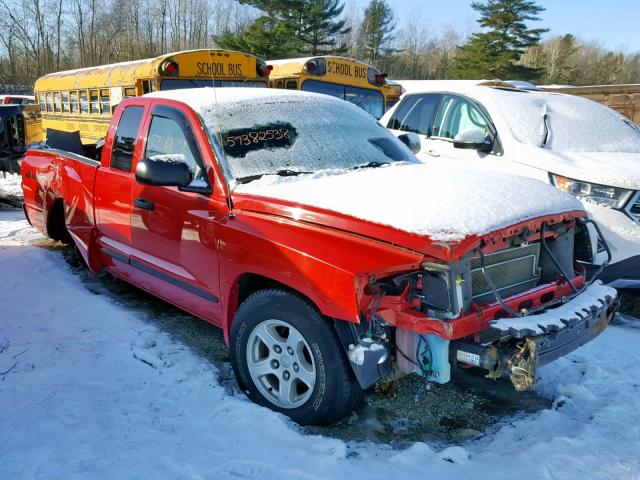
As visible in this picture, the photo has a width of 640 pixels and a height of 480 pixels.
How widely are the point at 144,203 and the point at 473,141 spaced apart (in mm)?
3359

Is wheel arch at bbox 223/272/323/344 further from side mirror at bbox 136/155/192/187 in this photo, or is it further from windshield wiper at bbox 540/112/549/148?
windshield wiper at bbox 540/112/549/148

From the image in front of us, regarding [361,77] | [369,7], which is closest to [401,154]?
[361,77]

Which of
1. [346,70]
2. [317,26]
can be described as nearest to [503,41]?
[317,26]

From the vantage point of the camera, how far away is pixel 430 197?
2836 mm

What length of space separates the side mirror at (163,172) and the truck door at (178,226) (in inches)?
4.4

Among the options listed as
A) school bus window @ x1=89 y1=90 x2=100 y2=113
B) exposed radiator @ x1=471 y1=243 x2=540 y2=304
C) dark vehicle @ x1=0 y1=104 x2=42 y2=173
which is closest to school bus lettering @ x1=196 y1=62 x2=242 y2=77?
school bus window @ x1=89 y1=90 x2=100 y2=113

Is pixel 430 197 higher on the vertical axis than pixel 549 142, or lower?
lower

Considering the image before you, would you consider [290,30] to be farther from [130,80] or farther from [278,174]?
[278,174]

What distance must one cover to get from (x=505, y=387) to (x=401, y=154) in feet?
6.11

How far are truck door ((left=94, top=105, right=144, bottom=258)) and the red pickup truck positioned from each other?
21mm

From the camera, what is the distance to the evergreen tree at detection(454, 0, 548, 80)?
4084 centimetres

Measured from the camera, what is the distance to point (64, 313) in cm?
432

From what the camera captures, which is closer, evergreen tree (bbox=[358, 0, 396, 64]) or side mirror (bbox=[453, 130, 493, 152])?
side mirror (bbox=[453, 130, 493, 152])

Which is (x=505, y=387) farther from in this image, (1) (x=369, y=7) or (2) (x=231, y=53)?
(1) (x=369, y=7)
